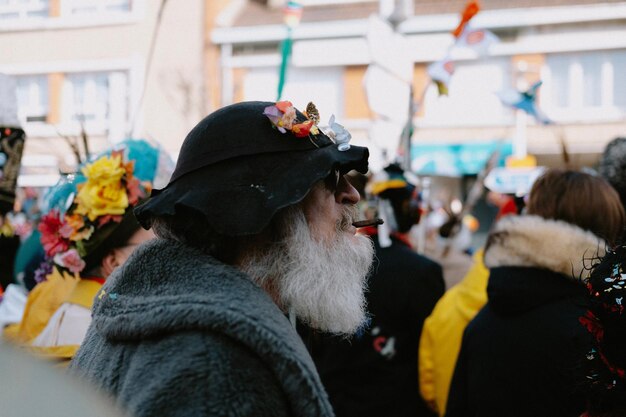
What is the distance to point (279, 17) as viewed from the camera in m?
18.2

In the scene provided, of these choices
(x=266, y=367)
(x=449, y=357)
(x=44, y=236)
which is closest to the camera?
(x=266, y=367)

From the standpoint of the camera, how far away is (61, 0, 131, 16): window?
18375 millimetres

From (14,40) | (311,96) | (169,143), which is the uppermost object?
(14,40)

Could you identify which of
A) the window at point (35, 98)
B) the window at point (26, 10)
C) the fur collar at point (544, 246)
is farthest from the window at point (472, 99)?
the fur collar at point (544, 246)

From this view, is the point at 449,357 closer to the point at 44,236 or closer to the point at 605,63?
the point at 44,236

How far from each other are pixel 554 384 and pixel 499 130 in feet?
50.7

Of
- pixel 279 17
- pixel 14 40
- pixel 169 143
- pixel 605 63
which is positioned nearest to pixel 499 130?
pixel 605 63

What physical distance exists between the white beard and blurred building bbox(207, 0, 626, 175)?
15.0 m

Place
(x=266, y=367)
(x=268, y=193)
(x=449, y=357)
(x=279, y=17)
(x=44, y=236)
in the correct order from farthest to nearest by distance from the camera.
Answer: (x=279, y=17) → (x=449, y=357) → (x=44, y=236) → (x=268, y=193) → (x=266, y=367)

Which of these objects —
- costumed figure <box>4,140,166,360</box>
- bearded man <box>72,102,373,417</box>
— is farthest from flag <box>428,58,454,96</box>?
bearded man <box>72,102,373,417</box>

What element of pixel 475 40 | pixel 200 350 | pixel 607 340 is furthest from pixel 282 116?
pixel 475 40

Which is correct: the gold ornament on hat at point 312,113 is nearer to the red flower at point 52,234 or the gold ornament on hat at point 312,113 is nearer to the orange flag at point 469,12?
the red flower at point 52,234

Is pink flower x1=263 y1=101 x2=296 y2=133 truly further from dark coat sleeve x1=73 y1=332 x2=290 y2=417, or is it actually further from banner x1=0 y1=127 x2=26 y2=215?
banner x1=0 y1=127 x2=26 y2=215

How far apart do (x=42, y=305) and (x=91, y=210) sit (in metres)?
0.56
